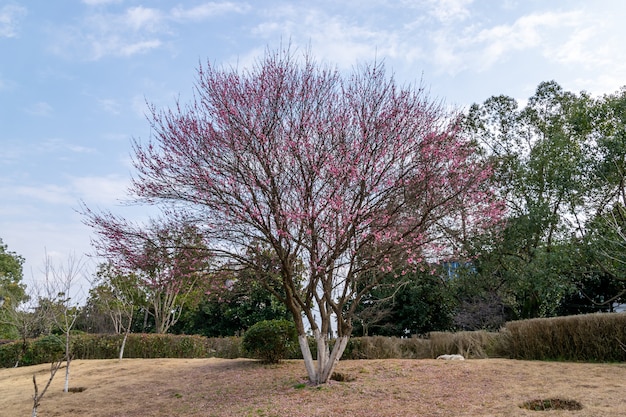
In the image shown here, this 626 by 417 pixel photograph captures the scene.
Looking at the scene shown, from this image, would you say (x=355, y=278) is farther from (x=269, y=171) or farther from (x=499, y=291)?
(x=499, y=291)

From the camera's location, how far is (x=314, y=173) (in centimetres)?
714

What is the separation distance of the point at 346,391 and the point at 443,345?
4679 mm

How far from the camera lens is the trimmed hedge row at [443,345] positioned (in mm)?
8516

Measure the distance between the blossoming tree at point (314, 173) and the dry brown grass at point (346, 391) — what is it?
999 mm

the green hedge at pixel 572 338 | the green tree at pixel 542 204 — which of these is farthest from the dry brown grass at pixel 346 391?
the green tree at pixel 542 204

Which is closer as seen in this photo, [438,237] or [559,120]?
[438,237]

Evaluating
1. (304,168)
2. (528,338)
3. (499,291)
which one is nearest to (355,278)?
(304,168)

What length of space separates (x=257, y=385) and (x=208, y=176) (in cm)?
393

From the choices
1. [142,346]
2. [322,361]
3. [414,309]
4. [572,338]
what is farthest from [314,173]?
[414,309]

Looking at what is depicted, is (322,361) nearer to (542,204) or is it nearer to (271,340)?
(271,340)

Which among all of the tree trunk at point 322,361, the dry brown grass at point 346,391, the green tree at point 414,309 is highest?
the green tree at point 414,309

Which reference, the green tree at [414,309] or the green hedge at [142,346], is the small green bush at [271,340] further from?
the green tree at [414,309]

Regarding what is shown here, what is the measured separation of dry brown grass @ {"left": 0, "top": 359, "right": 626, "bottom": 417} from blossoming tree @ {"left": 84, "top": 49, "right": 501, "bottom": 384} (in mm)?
999

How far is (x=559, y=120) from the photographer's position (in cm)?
1784
